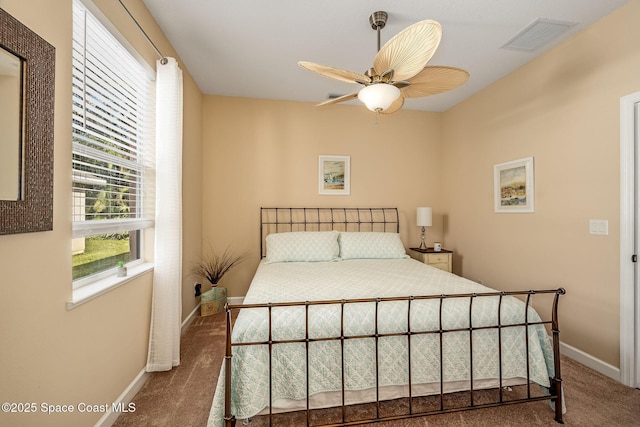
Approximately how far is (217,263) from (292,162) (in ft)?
5.48

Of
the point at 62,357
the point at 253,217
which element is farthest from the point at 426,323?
the point at 253,217

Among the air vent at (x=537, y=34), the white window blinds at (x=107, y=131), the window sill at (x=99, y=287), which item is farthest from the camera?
the air vent at (x=537, y=34)

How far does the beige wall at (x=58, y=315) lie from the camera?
3.38 ft

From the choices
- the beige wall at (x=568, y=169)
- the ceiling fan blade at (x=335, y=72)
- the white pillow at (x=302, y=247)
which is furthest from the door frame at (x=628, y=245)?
the white pillow at (x=302, y=247)

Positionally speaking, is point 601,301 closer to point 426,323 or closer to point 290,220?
point 426,323

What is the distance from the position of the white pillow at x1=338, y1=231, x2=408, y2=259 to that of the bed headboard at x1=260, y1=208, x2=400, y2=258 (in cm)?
50

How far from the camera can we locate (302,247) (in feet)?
10.3

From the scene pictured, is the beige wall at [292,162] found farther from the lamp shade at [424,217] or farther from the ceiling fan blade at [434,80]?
the ceiling fan blade at [434,80]

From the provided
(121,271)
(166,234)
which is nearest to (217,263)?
(166,234)

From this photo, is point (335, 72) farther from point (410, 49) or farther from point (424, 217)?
point (424, 217)

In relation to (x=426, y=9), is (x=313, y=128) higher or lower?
lower

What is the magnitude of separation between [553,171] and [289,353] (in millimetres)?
2789

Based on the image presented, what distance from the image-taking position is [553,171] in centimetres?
254

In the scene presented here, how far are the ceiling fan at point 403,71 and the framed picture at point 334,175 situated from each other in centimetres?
176
